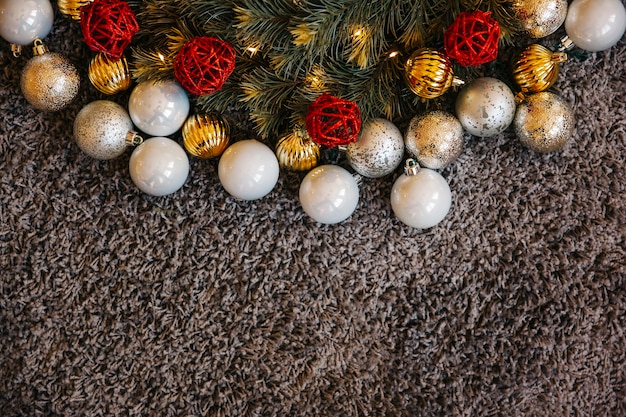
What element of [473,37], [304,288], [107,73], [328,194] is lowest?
[304,288]

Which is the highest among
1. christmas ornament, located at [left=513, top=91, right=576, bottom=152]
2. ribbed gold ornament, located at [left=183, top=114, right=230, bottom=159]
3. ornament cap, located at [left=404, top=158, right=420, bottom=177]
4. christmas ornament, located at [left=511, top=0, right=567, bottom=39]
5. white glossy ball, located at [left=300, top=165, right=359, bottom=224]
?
christmas ornament, located at [left=511, top=0, right=567, bottom=39]

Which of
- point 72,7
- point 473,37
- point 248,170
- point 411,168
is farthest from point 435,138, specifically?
point 72,7

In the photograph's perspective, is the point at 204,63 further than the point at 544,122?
No

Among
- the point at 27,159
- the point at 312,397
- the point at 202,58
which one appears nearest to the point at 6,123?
the point at 27,159

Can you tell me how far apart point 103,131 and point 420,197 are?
1.42 feet

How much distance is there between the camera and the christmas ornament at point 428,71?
2.57 feet

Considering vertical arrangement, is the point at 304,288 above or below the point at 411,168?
below

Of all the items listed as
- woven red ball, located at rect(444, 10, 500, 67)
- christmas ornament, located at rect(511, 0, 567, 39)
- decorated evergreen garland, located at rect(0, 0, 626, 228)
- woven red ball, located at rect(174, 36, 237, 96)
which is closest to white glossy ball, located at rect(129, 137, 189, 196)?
decorated evergreen garland, located at rect(0, 0, 626, 228)

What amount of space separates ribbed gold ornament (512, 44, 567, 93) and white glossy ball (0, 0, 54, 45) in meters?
0.64

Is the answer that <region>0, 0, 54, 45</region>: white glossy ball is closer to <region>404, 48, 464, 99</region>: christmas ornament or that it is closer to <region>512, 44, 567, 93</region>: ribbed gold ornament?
<region>404, 48, 464, 99</region>: christmas ornament

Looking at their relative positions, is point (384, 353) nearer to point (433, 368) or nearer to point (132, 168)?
point (433, 368)

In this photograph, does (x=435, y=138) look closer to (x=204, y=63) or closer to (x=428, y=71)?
(x=428, y=71)

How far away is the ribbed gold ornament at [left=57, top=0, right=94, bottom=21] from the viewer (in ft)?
2.79

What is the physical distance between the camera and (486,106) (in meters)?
0.84
